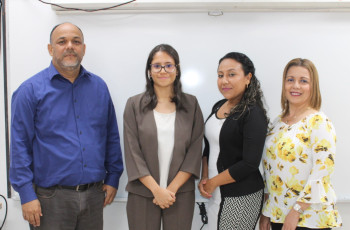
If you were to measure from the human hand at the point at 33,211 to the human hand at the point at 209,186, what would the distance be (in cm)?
94

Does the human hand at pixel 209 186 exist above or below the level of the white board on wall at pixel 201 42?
below

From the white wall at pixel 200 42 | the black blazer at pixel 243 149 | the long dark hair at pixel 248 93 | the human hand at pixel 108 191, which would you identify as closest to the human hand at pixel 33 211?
the human hand at pixel 108 191

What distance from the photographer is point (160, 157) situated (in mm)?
1556

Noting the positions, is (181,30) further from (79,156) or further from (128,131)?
(79,156)

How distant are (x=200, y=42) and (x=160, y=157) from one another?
897 mm

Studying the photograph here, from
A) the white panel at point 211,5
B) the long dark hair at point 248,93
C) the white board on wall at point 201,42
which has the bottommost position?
the long dark hair at point 248,93

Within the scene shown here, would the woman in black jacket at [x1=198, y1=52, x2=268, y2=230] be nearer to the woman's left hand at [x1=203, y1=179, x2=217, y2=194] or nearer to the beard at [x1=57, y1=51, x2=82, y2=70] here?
the woman's left hand at [x1=203, y1=179, x2=217, y2=194]

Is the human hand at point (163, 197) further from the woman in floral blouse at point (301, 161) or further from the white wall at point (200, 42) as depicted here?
the white wall at point (200, 42)

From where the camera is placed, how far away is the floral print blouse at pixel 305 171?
135cm

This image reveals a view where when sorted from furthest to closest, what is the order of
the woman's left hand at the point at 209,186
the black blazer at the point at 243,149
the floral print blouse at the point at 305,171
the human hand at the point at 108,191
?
1. the human hand at the point at 108,191
2. the woman's left hand at the point at 209,186
3. the black blazer at the point at 243,149
4. the floral print blouse at the point at 305,171

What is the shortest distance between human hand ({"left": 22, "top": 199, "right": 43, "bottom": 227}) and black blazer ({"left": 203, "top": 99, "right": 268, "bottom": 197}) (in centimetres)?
102

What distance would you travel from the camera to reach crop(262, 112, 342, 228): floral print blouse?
1.35 metres

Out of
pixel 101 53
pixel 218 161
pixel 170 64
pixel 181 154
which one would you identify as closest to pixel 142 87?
pixel 101 53

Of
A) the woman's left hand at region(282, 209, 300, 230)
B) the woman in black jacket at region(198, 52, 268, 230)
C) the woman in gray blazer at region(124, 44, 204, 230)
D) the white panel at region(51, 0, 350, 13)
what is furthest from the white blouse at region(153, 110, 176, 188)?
the white panel at region(51, 0, 350, 13)
